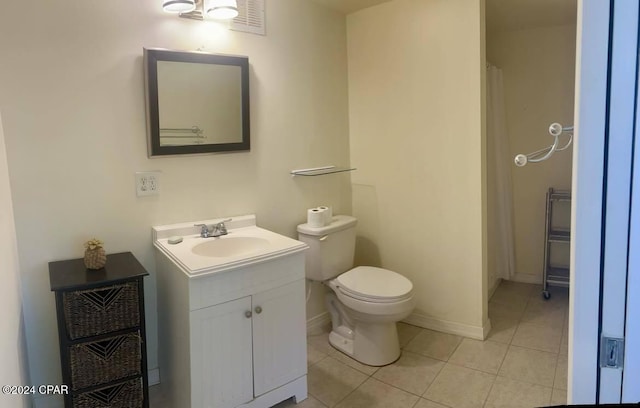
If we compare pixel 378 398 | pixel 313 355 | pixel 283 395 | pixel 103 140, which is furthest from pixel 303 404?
pixel 103 140

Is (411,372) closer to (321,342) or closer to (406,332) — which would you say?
(406,332)

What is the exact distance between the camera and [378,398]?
86.5 inches

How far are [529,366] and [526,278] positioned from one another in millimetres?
1569

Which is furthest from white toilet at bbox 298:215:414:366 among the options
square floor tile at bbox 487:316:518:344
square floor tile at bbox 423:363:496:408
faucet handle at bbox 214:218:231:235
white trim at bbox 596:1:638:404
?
white trim at bbox 596:1:638:404

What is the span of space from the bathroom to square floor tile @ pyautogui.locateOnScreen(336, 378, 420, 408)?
0.80m

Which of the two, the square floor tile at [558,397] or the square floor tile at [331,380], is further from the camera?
the square floor tile at [331,380]

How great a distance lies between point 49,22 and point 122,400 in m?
1.67

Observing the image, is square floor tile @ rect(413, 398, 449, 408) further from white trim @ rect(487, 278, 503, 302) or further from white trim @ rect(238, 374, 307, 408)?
white trim @ rect(487, 278, 503, 302)

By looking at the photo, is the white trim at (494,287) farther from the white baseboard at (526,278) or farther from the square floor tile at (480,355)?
the square floor tile at (480,355)

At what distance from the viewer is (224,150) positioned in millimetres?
2377

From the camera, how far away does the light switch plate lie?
83.1 inches

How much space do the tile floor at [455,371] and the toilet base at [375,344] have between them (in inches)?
1.7

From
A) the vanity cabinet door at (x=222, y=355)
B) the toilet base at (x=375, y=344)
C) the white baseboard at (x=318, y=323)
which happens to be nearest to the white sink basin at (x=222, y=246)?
the vanity cabinet door at (x=222, y=355)

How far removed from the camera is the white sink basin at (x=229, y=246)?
2189 millimetres
